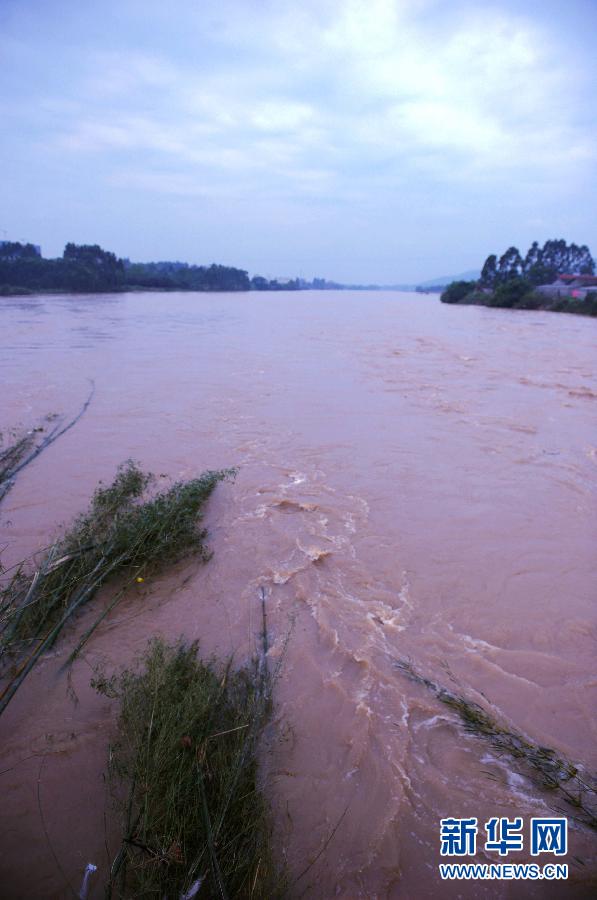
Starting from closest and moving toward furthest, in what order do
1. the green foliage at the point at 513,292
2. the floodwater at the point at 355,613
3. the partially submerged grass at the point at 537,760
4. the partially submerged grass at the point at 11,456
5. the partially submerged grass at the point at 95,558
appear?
the floodwater at the point at 355,613, the partially submerged grass at the point at 537,760, the partially submerged grass at the point at 95,558, the partially submerged grass at the point at 11,456, the green foliage at the point at 513,292

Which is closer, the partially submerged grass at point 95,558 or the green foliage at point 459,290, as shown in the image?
the partially submerged grass at point 95,558

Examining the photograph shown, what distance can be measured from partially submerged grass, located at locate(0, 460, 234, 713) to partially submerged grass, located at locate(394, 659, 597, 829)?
3.02 m

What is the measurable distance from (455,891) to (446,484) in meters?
5.24

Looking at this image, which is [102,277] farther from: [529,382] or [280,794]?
[280,794]

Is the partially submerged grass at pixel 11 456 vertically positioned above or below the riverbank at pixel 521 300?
below

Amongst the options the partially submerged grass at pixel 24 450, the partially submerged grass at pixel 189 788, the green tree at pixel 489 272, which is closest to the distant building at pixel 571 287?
the green tree at pixel 489 272

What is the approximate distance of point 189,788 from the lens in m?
2.41

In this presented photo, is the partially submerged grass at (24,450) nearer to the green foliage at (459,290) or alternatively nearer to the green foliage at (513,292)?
the green foliage at (513,292)

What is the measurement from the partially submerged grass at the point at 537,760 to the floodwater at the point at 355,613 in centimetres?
8

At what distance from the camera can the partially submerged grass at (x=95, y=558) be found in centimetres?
375

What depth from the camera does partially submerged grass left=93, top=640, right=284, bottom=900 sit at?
2.15m

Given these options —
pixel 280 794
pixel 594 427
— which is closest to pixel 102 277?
pixel 594 427

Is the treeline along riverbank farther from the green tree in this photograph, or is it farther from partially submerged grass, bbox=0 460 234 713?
partially submerged grass, bbox=0 460 234 713

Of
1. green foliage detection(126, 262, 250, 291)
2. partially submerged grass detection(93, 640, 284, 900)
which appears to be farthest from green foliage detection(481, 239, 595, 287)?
partially submerged grass detection(93, 640, 284, 900)
